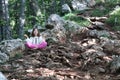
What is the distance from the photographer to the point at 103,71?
8.23 metres

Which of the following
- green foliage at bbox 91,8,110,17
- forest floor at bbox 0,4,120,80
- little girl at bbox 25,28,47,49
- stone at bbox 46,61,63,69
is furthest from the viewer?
green foliage at bbox 91,8,110,17

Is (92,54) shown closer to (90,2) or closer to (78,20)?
(78,20)

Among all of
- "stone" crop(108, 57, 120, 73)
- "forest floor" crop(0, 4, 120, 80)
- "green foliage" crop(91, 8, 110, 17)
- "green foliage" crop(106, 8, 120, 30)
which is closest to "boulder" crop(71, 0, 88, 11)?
"green foliage" crop(91, 8, 110, 17)

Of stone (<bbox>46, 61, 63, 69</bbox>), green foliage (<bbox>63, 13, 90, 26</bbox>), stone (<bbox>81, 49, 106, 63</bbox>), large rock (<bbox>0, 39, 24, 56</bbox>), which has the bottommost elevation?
stone (<bbox>46, 61, 63, 69</bbox>)

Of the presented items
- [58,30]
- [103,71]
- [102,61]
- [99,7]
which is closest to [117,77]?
[103,71]

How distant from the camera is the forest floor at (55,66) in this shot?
7887mm

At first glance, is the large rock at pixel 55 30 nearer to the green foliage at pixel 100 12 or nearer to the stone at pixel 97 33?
the stone at pixel 97 33

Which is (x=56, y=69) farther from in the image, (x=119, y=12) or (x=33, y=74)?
(x=119, y=12)

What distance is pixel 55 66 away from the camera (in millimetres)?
8805

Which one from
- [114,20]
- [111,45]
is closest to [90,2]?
[114,20]

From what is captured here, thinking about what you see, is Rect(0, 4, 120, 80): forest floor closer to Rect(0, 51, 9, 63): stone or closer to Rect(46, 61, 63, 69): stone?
Rect(46, 61, 63, 69): stone

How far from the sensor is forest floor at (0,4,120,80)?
7887mm

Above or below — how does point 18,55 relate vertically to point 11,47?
below

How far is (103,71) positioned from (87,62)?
767mm
